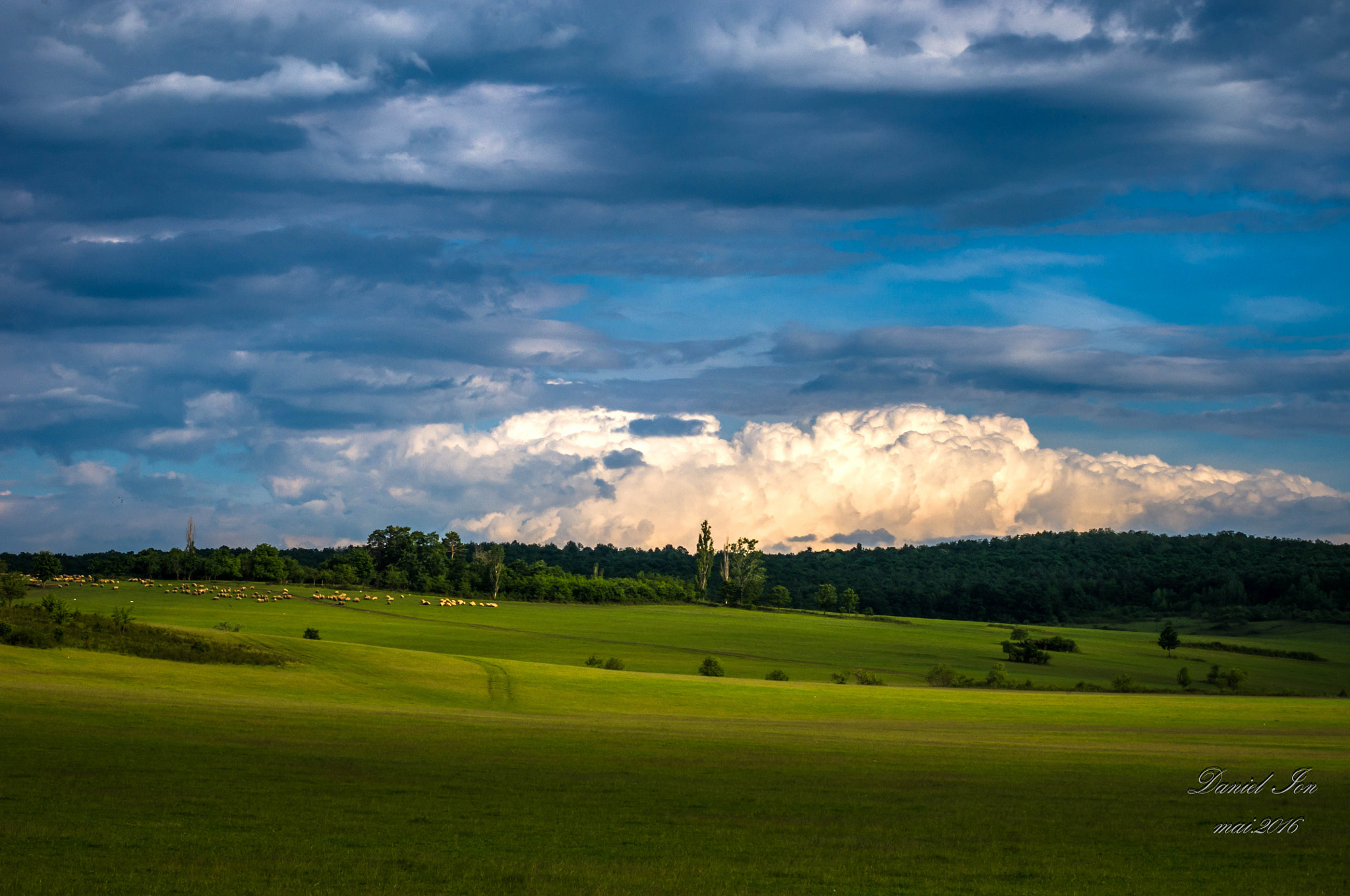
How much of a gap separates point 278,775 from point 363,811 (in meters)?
4.54

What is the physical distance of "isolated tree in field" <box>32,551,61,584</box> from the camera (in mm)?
155125

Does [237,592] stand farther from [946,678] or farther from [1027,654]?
[1027,654]

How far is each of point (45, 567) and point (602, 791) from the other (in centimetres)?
16938

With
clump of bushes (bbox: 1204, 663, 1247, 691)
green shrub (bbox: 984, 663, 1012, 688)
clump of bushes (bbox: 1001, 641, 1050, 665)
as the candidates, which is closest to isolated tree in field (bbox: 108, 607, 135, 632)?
green shrub (bbox: 984, 663, 1012, 688)

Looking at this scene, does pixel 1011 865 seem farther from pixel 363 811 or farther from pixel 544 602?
pixel 544 602

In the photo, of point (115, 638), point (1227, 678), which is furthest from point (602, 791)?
point (1227, 678)

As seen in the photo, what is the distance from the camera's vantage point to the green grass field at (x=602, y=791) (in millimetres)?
14625

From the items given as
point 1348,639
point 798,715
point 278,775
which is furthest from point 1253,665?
point 278,775

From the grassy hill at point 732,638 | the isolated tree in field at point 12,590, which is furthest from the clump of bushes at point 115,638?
the grassy hill at point 732,638

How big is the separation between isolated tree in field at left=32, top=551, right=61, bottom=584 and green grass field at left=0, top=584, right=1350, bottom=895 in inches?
5019

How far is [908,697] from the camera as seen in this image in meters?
63.2

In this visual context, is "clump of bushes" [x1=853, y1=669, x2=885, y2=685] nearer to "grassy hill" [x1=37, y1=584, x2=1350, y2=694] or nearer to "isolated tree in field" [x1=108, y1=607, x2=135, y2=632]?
"grassy hill" [x1=37, y1=584, x2=1350, y2=694]

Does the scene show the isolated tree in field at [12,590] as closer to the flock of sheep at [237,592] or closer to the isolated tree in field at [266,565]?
the flock of sheep at [237,592]

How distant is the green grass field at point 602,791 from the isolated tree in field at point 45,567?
127 m
